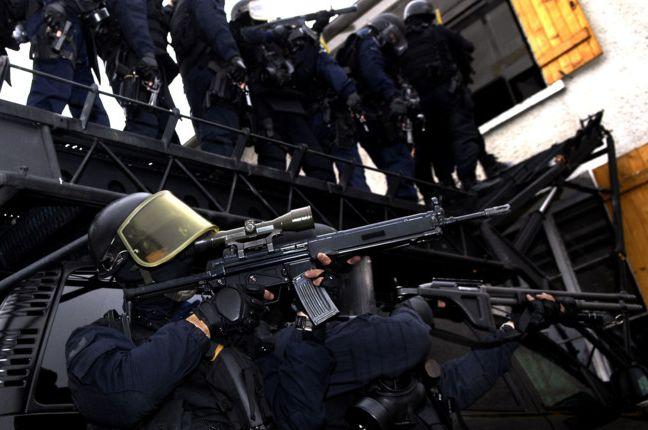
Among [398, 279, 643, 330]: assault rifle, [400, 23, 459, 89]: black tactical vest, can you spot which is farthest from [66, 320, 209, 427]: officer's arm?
[400, 23, 459, 89]: black tactical vest

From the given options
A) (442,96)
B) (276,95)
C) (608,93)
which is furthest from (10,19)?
(608,93)

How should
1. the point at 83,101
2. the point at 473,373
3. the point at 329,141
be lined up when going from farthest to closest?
the point at 329,141, the point at 83,101, the point at 473,373

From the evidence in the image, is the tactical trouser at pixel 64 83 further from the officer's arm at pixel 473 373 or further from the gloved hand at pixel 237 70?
the officer's arm at pixel 473 373

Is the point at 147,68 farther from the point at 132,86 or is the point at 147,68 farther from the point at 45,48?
the point at 45,48

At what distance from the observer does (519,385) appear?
3531 mm

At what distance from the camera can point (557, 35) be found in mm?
8062

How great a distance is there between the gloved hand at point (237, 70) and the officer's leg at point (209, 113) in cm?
26

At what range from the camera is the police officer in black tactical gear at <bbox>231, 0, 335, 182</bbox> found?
5.55 meters

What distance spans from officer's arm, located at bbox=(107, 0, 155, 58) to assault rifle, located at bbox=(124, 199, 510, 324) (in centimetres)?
228

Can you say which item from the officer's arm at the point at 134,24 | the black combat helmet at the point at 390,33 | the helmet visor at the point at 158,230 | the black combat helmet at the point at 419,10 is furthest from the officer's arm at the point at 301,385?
the black combat helmet at the point at 419,10

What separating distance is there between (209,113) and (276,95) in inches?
33.7

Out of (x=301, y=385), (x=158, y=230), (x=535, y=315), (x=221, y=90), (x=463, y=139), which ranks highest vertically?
(x=221, y=90)

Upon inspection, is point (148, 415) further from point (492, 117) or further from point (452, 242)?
point (492, 117)

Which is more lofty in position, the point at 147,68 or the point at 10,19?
the point at 10,19
